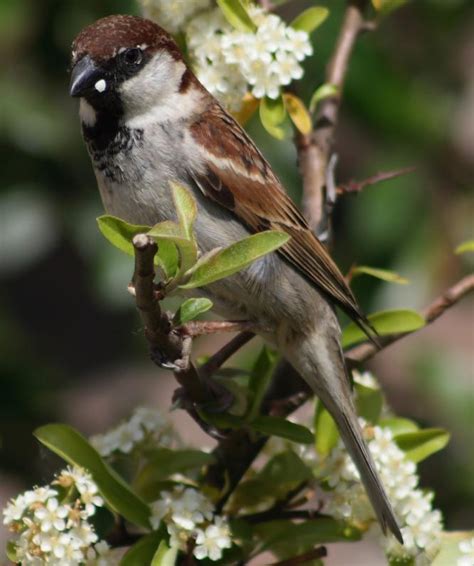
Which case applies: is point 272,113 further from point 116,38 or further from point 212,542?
point 212,542

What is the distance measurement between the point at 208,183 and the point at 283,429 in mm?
507

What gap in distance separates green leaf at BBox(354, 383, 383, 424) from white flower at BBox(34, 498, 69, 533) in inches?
24.6

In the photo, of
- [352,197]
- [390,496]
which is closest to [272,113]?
[390,496]

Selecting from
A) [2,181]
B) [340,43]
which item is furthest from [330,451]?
[2,181]

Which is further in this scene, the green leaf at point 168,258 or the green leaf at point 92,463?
the green leaf at point 92,463

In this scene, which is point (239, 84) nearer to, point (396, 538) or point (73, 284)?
point (396, 538)

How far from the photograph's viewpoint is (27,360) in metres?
2.92

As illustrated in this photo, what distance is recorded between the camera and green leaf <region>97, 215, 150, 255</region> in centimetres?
151

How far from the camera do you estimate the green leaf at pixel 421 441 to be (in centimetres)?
192

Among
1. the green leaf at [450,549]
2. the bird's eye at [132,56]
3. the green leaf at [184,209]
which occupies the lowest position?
the green leaf at [450,549]

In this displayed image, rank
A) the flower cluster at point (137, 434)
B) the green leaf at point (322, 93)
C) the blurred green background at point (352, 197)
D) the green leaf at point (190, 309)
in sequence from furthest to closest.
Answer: the blurred green background at point (352, 197)
the green leaf at point (322, 93)
the flower cluster at point (137, 434)
the green leaf at point (190, 309)

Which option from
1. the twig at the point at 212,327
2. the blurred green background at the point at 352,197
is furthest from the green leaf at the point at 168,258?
the blurred green background at the point at 352,197

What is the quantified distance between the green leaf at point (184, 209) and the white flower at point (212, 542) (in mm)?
Result: 461

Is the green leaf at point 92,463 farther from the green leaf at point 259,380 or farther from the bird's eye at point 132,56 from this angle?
the bird's eye at point 132,56
